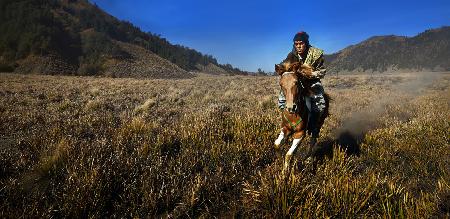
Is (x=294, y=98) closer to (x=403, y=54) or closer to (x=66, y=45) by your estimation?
(x=66, y=45)

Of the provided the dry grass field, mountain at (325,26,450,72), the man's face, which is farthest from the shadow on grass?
mountain at (325,26,450,72)

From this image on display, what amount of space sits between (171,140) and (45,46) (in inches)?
2191

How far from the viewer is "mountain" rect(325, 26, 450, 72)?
13000 cm

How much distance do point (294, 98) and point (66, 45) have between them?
63051mm

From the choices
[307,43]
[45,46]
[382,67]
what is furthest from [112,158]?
[382,67]

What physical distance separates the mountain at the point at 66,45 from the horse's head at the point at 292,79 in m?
44.7

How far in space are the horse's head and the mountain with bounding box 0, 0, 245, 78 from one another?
4472 cm

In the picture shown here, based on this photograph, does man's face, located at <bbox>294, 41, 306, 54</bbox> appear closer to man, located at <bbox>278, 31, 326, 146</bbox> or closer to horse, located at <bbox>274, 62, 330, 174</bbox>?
man, located at <bbox>278, 31, 326, 146</bbox>

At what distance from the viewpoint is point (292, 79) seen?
4.93 metres

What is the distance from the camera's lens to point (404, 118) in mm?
11828

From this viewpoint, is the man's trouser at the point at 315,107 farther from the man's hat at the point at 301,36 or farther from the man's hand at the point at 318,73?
the man's hat at the point at 301,36

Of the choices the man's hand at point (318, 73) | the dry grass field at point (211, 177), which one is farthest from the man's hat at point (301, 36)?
the dry grass field at point (211, 177)

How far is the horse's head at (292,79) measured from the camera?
480 centimetres

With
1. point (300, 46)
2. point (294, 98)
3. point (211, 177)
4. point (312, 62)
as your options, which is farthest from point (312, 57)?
point (211, 177)
